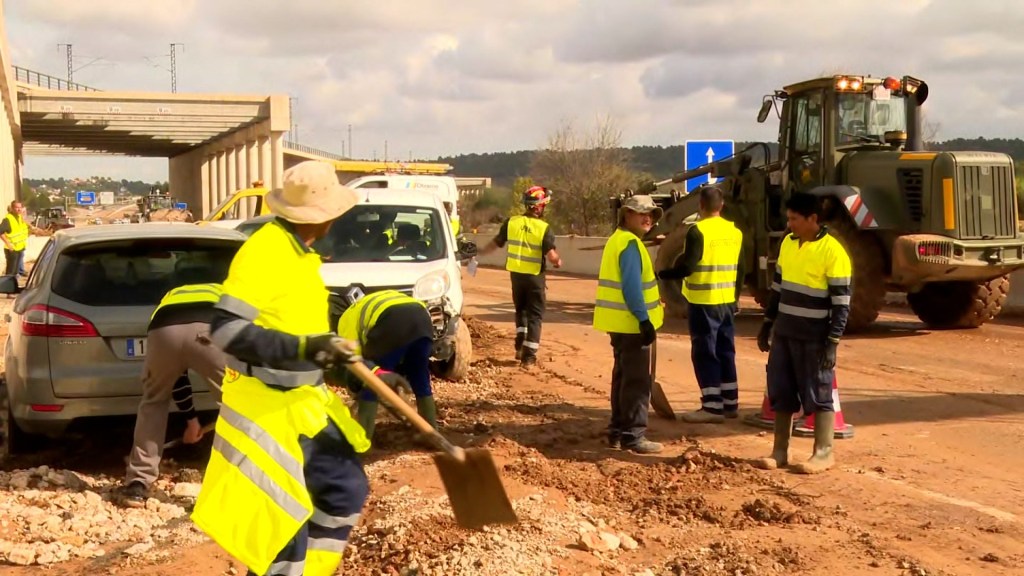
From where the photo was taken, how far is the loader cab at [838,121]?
546 inches

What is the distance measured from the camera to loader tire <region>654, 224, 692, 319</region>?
15148mm

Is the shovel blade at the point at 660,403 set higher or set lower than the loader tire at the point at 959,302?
lower

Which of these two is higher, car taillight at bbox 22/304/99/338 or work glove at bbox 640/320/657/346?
car taillight at bbox 22/304/99/338

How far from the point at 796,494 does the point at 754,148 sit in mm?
9671

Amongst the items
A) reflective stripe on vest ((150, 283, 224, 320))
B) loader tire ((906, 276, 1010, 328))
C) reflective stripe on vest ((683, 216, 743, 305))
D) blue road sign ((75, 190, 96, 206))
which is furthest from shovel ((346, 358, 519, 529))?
blue road sign ((75, 190, 96, 206))

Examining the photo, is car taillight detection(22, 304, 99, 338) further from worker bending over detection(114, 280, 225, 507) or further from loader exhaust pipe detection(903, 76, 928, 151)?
loader exhaust pipe detection(903, 76, 928, 151)

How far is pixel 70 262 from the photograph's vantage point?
713 cm

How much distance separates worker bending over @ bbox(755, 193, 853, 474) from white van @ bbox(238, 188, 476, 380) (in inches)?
129

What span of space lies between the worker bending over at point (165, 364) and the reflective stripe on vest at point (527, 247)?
17.0 feet

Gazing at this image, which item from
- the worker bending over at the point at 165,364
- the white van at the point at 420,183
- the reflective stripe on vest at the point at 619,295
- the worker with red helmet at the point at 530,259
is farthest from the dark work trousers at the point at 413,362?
the white van at the point at 420,183

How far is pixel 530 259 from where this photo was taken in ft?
37.6

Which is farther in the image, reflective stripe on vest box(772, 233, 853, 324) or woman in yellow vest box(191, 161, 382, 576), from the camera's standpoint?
reflective stripe on vest box(772, 233, 853, 324)

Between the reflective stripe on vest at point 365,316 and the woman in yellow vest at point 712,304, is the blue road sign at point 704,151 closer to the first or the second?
the woman in yellow vest at point 712,304

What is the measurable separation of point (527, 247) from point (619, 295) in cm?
380
